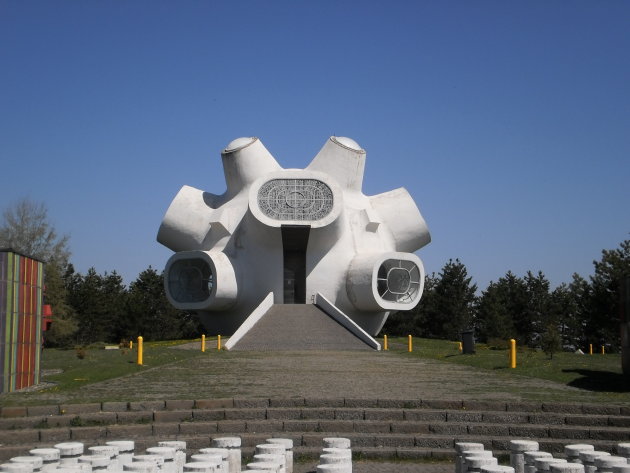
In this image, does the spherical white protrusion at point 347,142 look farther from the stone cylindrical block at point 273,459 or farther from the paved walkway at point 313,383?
the stone cylindrical block at point 273,459

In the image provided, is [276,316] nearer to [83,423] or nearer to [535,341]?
[83,423]

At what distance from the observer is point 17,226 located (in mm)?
50281

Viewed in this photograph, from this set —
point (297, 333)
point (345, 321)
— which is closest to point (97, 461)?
point (297, 333)

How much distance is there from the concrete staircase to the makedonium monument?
2087 centimetres

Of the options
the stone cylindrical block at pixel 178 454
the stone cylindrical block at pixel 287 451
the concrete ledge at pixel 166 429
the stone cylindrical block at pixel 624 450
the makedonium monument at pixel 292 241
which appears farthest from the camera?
the makedonium monument at pixel 292 241

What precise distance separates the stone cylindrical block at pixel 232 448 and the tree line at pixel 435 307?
40240mm

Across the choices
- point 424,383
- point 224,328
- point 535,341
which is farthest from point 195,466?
point 535,341

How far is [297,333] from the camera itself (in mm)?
29062

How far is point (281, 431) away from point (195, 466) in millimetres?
4277

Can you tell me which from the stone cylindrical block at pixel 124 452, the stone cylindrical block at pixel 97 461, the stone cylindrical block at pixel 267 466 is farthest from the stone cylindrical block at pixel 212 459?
the stone cylindrical block at pixel 124 452

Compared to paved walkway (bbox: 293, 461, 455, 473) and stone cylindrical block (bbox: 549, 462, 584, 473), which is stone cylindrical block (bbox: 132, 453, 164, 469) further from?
stone cylindrical block (bbox: 549, 462, 584, 473)

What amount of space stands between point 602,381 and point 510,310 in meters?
43.2

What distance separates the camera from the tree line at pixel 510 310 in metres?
52.2

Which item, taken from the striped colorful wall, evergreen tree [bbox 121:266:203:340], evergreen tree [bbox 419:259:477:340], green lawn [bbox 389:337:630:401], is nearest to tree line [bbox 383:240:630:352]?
evergreen tree [bbox 419:259:477:340]
